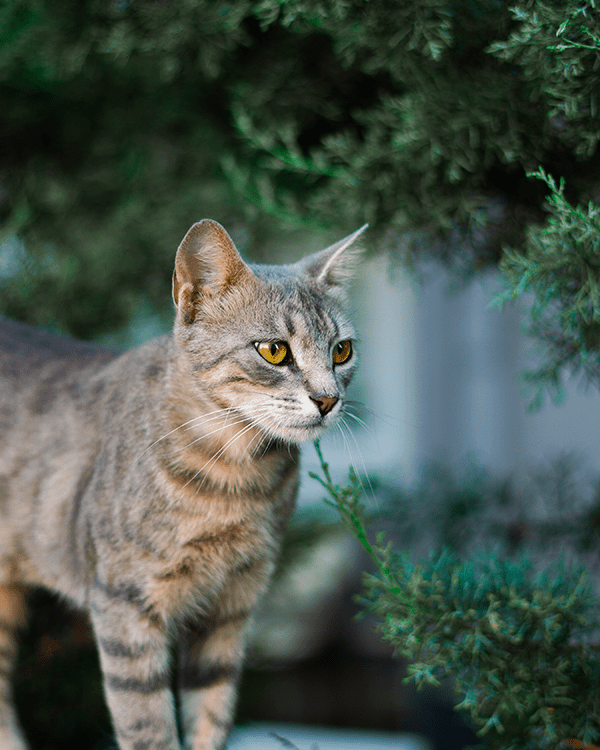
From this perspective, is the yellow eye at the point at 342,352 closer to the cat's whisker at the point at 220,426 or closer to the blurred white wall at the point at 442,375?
the cat's whisker at the point at 220,426

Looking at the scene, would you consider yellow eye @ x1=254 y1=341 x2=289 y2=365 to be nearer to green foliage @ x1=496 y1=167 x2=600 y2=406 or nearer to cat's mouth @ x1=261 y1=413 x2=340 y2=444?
cat's mouth @ x1=261 y1=413 x2=340 y2=444

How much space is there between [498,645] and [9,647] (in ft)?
2.72

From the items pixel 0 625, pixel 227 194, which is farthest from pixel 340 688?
pixel 227 194

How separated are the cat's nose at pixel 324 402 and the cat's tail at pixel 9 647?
2.26 ft

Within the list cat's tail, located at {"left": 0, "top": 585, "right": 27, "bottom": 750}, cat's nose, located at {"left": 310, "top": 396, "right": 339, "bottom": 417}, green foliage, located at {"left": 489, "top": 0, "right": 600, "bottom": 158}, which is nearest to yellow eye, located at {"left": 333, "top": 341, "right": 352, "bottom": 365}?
cat's nose, located at {"left": 310, "top": 396, "right": 339, "bottom": 417}

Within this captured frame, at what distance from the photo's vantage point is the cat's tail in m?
1.01

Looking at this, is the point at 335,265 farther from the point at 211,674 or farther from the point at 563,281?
the point at 211,674

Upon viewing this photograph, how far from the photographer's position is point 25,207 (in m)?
1.36

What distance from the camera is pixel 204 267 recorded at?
82 centimetres

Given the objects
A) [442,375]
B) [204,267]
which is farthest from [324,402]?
[442,375]

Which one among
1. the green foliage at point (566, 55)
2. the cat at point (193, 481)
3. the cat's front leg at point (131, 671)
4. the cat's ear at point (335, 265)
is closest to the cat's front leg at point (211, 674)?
the cat at point (193, 481)

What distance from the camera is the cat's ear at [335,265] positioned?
3.00 ft

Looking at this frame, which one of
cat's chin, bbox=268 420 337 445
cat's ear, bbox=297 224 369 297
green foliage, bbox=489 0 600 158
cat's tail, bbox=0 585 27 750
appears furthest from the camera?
cat's tail, bbox=0 585 27 750

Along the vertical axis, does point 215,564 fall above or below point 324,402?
below
